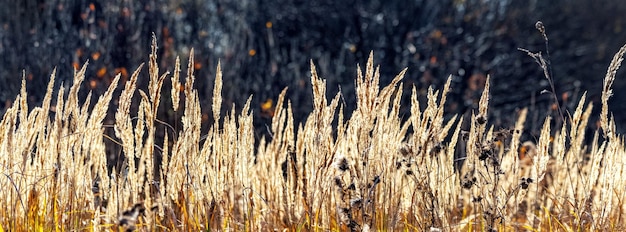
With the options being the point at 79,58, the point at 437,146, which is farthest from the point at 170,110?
the point at 437,146

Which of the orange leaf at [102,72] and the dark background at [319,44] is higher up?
the dark background at [319,44]

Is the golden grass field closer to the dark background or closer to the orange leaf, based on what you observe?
the dark background

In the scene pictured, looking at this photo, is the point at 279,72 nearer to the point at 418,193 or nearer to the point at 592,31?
the point at 418,193

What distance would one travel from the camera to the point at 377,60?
33.8ft

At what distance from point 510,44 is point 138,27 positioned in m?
6.31

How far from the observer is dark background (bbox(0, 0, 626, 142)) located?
23.5ft

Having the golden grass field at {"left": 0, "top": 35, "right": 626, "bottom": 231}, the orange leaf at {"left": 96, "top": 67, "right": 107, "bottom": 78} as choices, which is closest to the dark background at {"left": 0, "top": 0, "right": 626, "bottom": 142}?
the orange leaf at {"left": 96, "top": 67, "right": 107, "bottom": 78}

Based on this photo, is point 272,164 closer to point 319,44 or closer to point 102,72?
point 102,72

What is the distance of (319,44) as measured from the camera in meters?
11.2

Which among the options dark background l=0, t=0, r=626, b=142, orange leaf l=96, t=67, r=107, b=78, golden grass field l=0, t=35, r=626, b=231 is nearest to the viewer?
golden grass field l=0, t=35, r=626, b=231

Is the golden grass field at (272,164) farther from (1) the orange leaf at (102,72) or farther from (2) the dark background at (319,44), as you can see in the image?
(1) the orange leaf at (102,72)

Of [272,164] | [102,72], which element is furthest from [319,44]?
[272,164]

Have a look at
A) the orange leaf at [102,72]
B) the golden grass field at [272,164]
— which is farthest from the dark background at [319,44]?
the golden grass field at [272,164]

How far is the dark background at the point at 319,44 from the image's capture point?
7148 millimetres
